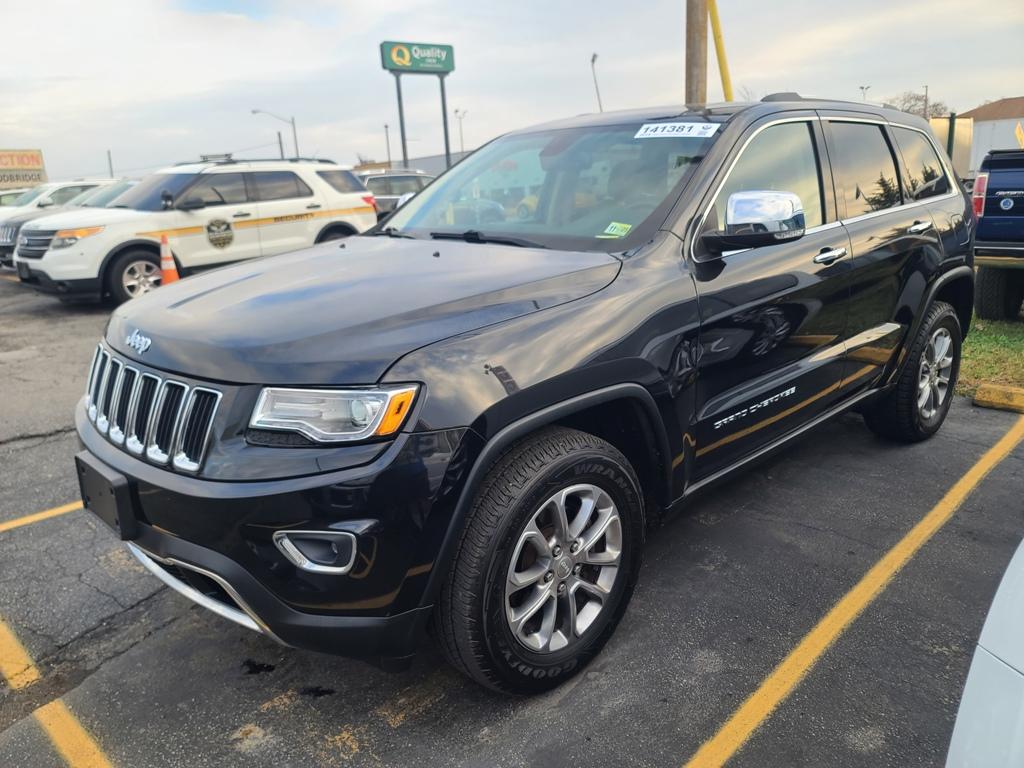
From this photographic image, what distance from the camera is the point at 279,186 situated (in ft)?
35.8

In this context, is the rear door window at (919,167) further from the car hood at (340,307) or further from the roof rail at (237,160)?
the roof rail at (237,160)

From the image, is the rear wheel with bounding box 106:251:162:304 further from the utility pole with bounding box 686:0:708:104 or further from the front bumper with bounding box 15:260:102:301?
the utility pole with bounding box 686:0:708:104

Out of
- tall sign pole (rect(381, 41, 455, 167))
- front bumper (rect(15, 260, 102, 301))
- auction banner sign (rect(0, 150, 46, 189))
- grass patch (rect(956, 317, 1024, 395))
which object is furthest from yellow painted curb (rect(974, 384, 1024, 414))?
auction banner sign (rect(0, 150, 46, 189))

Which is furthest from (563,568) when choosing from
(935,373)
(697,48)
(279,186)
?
(279,186)

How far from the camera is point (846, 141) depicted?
374 cm

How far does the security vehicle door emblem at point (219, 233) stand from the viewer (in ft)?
33.6

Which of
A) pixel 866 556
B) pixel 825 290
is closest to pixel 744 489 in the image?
pixel 866 556

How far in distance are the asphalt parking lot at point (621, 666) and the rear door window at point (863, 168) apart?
1.45 meters

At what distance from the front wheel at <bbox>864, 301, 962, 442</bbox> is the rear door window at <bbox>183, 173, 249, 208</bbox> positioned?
28.7ft

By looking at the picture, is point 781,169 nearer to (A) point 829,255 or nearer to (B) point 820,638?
(A) point 829,255

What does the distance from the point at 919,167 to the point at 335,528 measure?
390 centimetres

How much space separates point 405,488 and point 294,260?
1.49 meters

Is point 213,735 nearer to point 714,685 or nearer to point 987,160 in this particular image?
point 714,685

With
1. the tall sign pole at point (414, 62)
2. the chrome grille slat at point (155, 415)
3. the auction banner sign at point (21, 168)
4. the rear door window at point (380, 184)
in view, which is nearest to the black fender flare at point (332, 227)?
the rear door window at point (380, 184)
